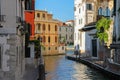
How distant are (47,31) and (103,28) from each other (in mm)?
44098


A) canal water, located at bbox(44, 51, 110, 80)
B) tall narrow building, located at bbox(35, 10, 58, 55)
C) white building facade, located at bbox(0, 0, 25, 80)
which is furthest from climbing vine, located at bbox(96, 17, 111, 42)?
tall narrow building, located at bbox(35, 10, 58, 55)

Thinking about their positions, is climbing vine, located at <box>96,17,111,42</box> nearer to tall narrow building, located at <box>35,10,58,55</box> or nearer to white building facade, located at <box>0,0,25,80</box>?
white building facade, located at <box>0,0,25,80</box>

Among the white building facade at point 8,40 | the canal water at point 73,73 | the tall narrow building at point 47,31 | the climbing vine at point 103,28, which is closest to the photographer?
the white building facade at point 8,40

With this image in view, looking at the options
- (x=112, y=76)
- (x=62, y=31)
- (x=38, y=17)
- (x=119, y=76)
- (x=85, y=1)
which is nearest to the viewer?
(x=119, y=76)

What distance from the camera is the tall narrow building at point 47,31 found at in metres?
97.3

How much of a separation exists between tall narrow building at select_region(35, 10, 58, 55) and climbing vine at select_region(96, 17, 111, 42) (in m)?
39.5

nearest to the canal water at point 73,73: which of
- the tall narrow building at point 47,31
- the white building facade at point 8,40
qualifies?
the white building facade at point 8,40

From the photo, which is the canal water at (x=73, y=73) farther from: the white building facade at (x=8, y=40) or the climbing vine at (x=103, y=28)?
the white building facade at (x=8, y=40)

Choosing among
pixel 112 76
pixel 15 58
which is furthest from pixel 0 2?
pixel 112 76

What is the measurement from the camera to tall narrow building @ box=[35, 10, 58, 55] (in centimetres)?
9731

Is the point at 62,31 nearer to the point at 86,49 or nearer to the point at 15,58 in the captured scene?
the point at 86,49

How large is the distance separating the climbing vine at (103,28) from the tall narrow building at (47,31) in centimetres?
3948

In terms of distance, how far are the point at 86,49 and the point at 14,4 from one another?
52.9 metres

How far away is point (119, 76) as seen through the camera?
103 ft
